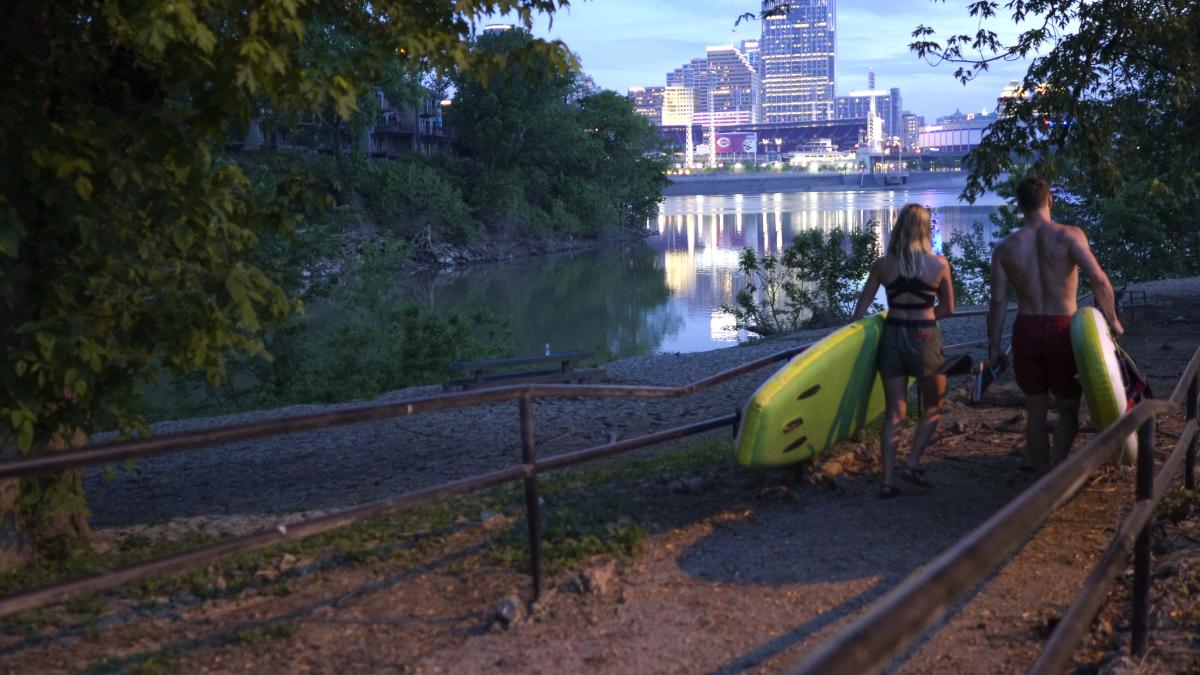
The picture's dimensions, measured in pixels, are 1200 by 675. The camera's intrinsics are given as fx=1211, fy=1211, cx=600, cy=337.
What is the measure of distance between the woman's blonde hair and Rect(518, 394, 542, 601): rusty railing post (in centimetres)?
237

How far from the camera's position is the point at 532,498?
15.9ft

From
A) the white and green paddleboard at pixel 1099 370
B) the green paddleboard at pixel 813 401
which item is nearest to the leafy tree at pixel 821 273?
the green paddleboard at pixel 813 401

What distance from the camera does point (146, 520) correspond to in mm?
8164

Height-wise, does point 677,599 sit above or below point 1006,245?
below

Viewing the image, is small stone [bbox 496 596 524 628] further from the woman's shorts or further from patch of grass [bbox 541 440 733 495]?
the woman's shorts

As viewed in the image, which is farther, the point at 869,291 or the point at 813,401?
the point at 869,291

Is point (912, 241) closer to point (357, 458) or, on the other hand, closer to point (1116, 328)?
point (1116, 328)

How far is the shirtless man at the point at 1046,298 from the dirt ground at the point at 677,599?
47cm

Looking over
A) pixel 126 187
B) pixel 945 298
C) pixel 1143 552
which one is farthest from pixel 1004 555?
pixel 126 187

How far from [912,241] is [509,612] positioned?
2.98 m

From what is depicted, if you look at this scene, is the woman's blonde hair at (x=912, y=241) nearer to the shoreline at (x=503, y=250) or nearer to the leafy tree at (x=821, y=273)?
the leafy tree at (x=821, y=273)

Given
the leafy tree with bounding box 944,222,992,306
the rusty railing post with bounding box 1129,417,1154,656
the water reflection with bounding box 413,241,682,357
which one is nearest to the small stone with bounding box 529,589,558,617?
the rusty railing post with bounding box 1129,417,1154,656

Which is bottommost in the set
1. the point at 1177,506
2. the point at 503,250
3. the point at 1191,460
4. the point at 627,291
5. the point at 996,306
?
the point at 627,291

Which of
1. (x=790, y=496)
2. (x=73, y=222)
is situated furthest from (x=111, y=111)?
(x=790, y=496)
